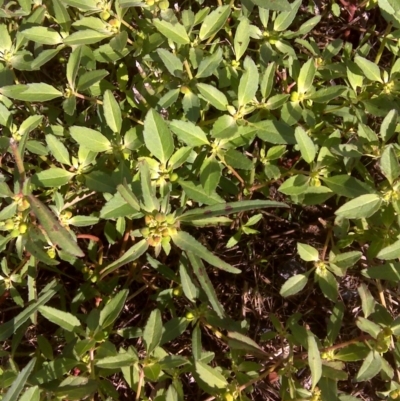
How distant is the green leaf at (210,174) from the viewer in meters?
1.80

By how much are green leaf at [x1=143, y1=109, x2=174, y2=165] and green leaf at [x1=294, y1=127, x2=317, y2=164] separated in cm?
46

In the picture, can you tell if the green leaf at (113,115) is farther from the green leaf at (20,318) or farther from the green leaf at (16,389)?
the green leaf at (16,389)

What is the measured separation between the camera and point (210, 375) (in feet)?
5.92

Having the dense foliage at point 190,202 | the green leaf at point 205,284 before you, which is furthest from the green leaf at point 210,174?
the green leaf at point 205,284

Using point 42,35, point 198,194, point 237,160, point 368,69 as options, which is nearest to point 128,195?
point 198,194

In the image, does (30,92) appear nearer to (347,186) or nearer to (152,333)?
(152,333)

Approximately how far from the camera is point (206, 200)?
5.95 ft

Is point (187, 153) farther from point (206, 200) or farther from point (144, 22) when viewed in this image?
point (144, 22)

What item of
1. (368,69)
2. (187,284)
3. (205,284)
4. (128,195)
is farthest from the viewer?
(368,69)

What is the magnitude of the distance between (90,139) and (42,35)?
0.55 meters

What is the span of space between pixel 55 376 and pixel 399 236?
1296 millimetres

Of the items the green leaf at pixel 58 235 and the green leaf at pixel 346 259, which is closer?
the green leaf at pixel 58 235

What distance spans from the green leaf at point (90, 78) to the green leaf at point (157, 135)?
419 mm

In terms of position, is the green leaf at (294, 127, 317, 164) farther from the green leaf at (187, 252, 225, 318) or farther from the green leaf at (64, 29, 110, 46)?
the green leaf at (64, 29, 110, 46)
